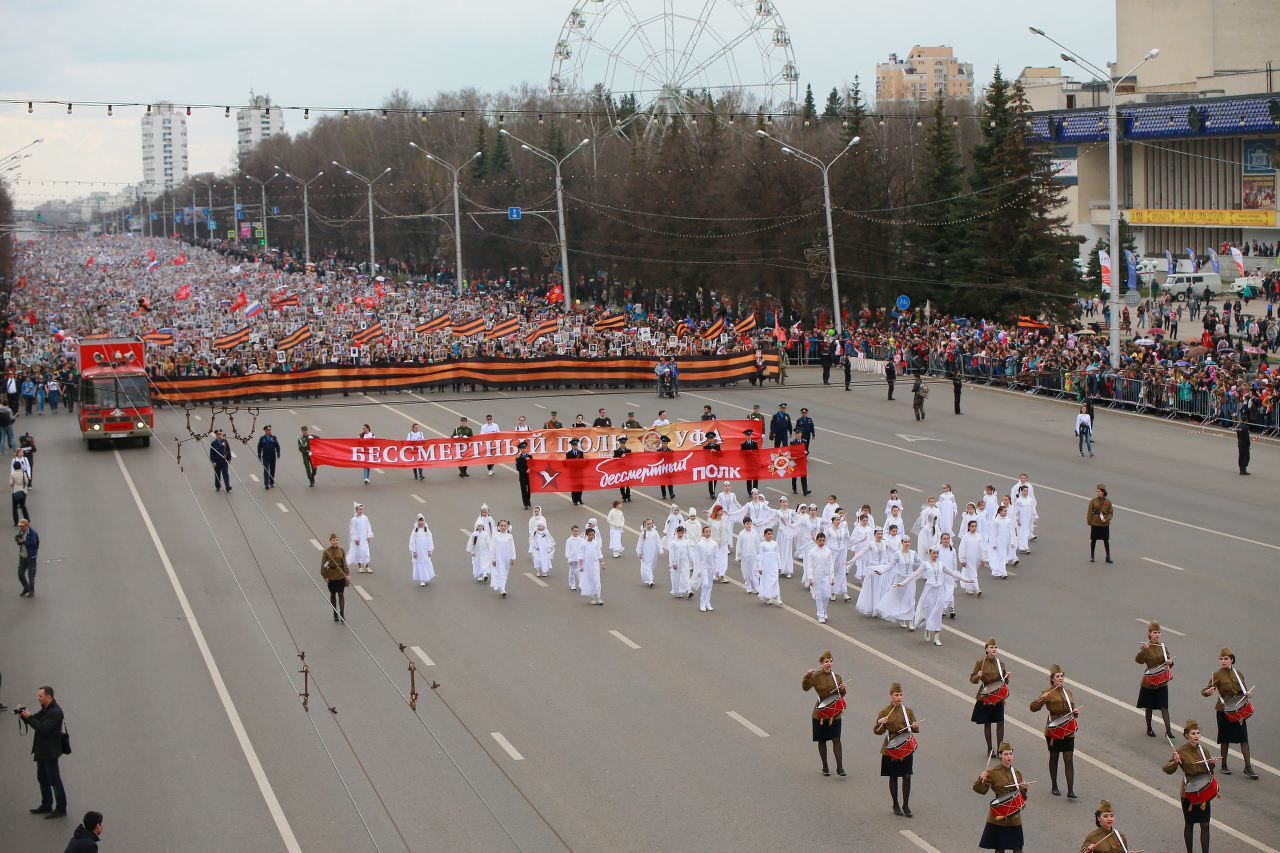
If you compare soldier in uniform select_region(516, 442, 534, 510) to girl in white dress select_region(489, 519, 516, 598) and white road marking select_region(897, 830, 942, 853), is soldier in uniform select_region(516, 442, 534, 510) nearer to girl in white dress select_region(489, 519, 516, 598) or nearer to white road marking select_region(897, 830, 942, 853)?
girl in white dress select_region(489, 519, 516, 598)

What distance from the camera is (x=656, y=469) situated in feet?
96.3

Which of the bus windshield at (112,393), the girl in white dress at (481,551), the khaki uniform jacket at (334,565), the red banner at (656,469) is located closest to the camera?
the khaki uniform jacket at (334,565)

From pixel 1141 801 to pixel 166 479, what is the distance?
81.0 ft

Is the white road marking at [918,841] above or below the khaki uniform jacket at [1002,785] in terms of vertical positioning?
below

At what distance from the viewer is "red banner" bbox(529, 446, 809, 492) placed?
29.0 meters

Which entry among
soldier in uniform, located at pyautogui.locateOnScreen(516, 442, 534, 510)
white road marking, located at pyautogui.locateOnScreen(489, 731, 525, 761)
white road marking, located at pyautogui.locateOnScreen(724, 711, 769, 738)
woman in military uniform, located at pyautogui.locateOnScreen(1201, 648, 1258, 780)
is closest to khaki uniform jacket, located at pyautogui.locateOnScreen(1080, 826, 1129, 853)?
woman in military uniform, located at pyautogui.locateOnScreen(1201, 648, 1258, 780)

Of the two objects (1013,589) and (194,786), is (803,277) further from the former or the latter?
(194,786)

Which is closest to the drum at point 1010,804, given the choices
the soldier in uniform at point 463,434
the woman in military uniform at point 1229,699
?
the woman in military uniform at point 1229,699

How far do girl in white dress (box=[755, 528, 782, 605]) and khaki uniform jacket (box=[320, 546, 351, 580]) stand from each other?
6.08m

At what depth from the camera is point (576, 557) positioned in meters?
22.8

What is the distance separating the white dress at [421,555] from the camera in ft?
75.5

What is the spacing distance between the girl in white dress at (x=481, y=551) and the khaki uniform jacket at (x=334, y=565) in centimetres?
262

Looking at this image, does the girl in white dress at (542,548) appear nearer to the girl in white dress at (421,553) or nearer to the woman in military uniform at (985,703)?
the girl in white dress at (421,553)

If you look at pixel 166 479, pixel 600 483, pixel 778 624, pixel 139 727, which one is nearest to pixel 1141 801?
pixel 778 624
